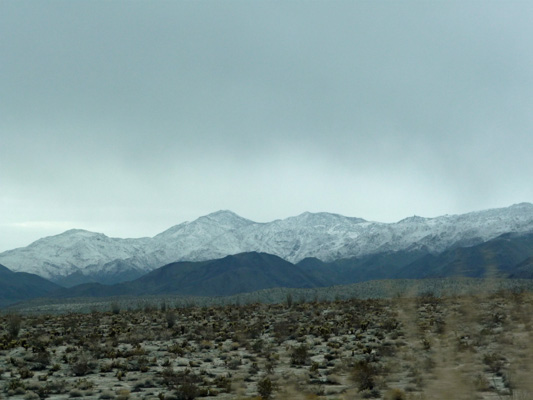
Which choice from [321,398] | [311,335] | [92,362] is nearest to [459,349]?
[321,398]

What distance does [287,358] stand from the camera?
17.4 m

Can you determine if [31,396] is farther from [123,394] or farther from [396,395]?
[396,395]

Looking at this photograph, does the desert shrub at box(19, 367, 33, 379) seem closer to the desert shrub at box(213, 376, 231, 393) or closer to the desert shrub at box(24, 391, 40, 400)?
the desert shrub at box(24, 391, 40, 400)

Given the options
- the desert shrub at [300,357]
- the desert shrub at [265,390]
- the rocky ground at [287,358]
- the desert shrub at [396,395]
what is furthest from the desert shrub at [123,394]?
the desert shrub at [396,395]

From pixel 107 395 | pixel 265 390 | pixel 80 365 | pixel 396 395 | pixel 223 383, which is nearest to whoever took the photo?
pixel 396 395

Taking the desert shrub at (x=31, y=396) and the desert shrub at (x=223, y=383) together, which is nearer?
the desert shrub at (x=31, y=396)

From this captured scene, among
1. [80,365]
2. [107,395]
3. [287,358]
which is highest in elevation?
[80,365]

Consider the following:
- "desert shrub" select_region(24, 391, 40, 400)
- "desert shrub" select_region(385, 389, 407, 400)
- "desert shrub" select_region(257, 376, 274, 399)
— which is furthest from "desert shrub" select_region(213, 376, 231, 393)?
"desert shrub" select_region(24, 391, 40, 400)

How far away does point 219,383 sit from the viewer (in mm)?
13828

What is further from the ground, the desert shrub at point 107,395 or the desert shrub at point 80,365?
the desert shrub at point 80,365

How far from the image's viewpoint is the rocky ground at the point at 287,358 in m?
11.5

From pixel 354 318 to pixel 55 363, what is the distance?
14.6 metres

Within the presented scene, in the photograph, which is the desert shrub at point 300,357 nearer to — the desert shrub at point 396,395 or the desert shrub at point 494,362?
the desert shrub at point 494,362

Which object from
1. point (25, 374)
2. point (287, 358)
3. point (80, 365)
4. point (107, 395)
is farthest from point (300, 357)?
point (25, 374)
